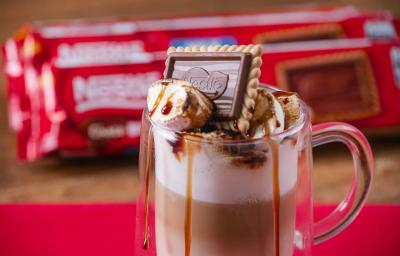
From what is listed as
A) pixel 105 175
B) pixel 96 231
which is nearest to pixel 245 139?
pixel 96 231

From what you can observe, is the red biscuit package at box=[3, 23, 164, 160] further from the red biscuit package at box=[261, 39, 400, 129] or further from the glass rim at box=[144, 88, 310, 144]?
the glass rim at box=[144, 88, 310, 144]

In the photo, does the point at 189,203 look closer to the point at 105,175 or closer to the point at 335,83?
the point at 105,175

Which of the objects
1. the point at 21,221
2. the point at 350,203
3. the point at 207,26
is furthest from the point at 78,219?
the point at 207,26

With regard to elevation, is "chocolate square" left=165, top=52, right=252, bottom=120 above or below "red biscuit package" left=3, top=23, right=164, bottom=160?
above

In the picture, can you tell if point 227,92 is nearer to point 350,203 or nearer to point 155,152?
point 155,152

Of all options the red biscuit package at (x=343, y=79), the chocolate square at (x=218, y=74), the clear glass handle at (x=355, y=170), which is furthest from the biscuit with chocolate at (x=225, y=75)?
the red biscuit package at (x=343, y=79)

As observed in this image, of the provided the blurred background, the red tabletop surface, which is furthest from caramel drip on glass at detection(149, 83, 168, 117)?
the blurred background

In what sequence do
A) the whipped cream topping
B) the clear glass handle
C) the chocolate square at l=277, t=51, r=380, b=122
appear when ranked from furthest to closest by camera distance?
1. the chocolate square at l=277, t=51, r=380, b=122
2. the clear glass handle
3. the whipped cream topping
